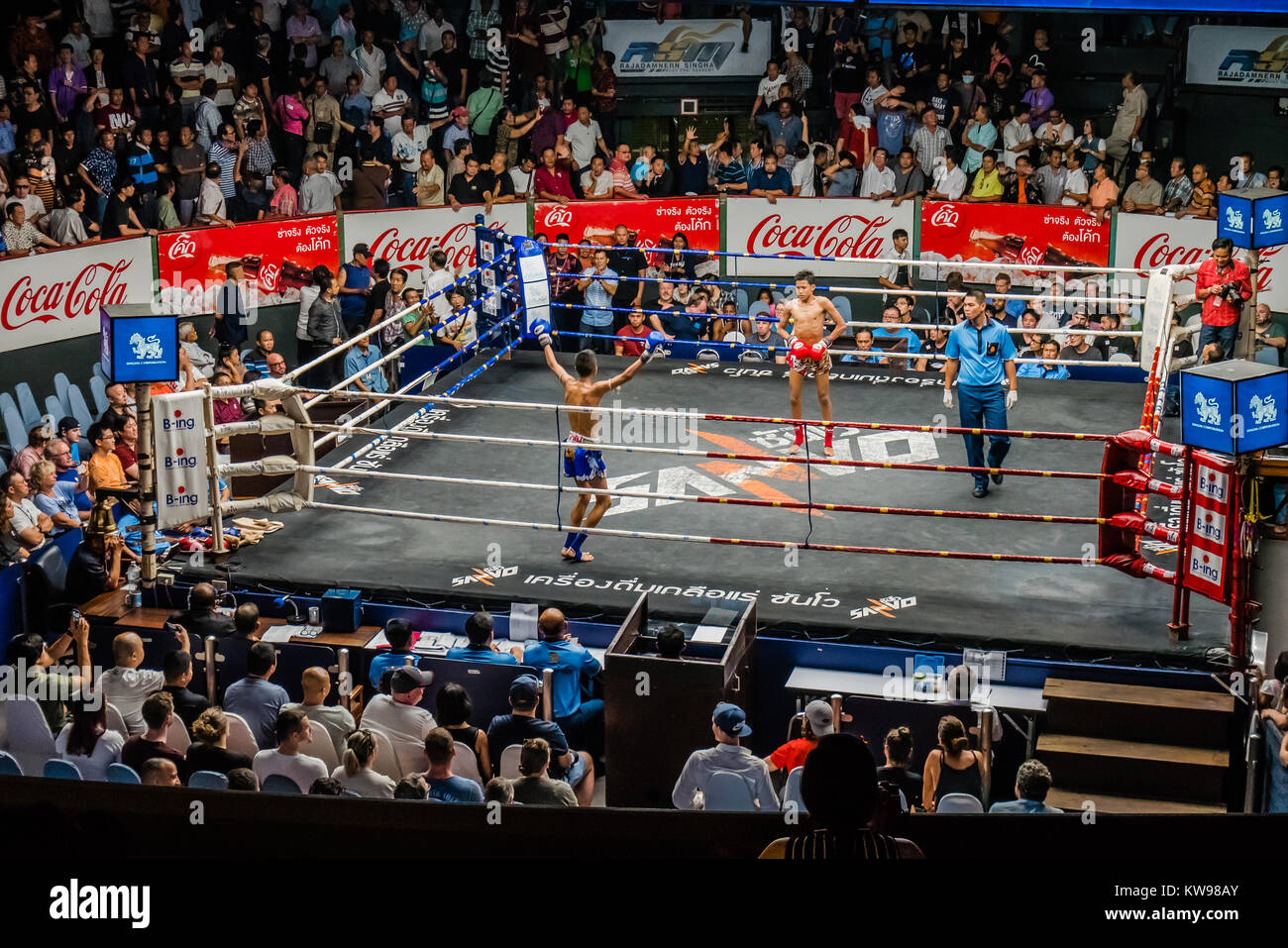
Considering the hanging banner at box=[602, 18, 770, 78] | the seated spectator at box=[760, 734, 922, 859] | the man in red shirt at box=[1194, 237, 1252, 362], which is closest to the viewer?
the seated spectator at box=[760, 734, 922, 859]

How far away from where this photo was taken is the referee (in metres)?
9.78

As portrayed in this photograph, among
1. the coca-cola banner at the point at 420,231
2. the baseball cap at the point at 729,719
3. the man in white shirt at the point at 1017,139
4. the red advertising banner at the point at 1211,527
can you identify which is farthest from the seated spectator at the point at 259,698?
the man in white shirt at the point at 1017,139

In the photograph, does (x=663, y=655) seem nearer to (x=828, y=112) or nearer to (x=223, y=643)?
(x=223, y=643)

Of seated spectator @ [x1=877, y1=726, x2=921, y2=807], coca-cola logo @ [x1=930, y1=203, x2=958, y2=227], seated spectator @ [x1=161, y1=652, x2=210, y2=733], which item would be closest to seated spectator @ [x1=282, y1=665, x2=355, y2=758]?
seated spectator @ [x1=161, y1=652, x2=210, y2=733]

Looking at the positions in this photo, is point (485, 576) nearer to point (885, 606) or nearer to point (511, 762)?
point (511, 762)

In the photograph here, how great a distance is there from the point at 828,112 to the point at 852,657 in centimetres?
1058

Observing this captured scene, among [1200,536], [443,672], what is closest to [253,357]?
[443,672]

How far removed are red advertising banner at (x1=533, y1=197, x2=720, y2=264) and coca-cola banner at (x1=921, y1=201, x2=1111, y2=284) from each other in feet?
7.57

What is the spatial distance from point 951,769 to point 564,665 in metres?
2.04

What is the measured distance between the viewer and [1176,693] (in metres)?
7.62

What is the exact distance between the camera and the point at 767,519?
966 cm

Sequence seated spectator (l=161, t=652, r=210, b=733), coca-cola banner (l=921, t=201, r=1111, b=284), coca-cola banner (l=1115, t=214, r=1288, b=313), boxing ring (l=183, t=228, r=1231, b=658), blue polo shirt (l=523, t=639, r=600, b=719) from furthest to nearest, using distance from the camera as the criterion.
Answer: coca-cola banner (l=921, t=201, r=1111, b=284), coca-cola banner (l=1115, t=214, r=1288, b=313), boxing ring (l=183, t=228, r=1231, b=658), blue polo shirt (l=523, t=639, r=600, b=719), seated spectator (l=161, t=652, r=210, b=733)

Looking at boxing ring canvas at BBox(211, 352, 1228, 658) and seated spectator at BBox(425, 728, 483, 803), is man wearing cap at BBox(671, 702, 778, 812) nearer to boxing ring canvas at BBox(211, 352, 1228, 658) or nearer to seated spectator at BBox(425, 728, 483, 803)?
seated spectator at BBox(425, 728, 483, 803)
